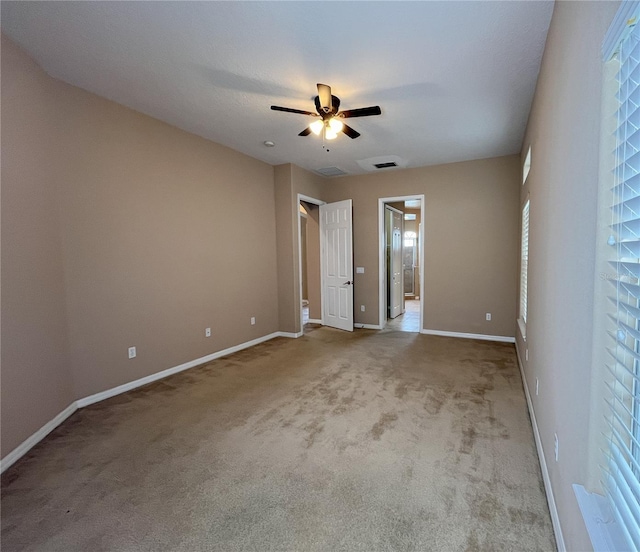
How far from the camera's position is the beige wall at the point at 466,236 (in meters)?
4.95

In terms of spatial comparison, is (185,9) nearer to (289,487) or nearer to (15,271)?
(15,271)

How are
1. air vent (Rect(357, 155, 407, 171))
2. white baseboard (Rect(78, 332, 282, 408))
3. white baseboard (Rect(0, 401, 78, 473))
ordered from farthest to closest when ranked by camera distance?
air vent (Rect(357, 155, 407, 171)), white baseboard (Rect(78, 332, 282, 408)), white baseboard (Rect(0, 401, 78, 473))

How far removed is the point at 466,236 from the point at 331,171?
98.0 inches

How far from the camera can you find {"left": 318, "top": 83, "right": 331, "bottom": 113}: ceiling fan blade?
2.67 m

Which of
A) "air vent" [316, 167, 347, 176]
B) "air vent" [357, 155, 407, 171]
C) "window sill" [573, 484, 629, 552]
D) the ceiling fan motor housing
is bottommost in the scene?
"window sill" [573, 484, 629, 552]

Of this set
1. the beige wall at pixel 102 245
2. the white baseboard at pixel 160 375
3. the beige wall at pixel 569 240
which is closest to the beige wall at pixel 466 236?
the white baseboard at pixel 160 375

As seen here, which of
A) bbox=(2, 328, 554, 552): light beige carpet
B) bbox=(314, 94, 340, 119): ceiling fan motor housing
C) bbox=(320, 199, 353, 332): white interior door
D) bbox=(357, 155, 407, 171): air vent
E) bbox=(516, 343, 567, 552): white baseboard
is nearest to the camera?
bbox=(516, 343, 567, 552): white baseboard

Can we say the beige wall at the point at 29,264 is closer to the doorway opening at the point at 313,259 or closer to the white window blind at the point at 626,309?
the white window blind at the point at 626,309

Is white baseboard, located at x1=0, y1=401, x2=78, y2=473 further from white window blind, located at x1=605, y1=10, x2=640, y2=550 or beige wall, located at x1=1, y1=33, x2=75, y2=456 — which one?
white window blind, located at x1=605, y1=10, x2=640, y2=550

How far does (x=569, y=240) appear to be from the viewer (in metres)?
1.46

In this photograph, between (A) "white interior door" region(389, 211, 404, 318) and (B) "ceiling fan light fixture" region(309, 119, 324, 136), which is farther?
(A) "white interior door" region(389, 211, 404, 318)

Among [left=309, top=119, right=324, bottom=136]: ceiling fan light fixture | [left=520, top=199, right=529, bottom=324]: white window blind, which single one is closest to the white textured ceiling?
[left=309, top=119, right=324, bottom=136]: ceiling fan light fixture

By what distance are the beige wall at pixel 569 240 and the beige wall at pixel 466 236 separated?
298 centimetres

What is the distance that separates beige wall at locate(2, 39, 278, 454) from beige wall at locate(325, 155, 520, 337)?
2.87 metres
